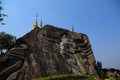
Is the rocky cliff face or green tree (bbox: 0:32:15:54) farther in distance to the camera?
green tree (bbox: 0:32:15:54)

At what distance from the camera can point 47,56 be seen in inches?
466

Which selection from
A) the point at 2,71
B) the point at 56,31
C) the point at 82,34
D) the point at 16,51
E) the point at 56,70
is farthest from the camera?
the point at 82,34

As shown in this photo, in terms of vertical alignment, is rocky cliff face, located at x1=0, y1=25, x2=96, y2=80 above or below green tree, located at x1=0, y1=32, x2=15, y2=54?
below

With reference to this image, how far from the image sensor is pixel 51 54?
12.1 m

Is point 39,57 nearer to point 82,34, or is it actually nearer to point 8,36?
point 82,34

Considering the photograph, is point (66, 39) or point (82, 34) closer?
point (66, 39)

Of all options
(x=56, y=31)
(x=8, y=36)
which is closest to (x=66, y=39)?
(x=56, y=31)

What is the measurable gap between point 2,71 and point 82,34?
7.21 m

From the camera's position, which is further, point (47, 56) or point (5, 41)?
point (5, 41)

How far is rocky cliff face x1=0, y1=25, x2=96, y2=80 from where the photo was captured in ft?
34.5

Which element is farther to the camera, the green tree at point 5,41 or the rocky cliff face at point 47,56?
the green tree at point 5,41

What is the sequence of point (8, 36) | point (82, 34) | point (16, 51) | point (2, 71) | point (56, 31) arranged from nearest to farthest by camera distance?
point (2, 71) < point (16, 51) < point (56, 31) < point (82, 34) < point (8, 36)

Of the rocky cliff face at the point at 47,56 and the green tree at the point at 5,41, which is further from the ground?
the green tree at the point at 5,41

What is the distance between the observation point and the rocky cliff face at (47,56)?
414 inches
